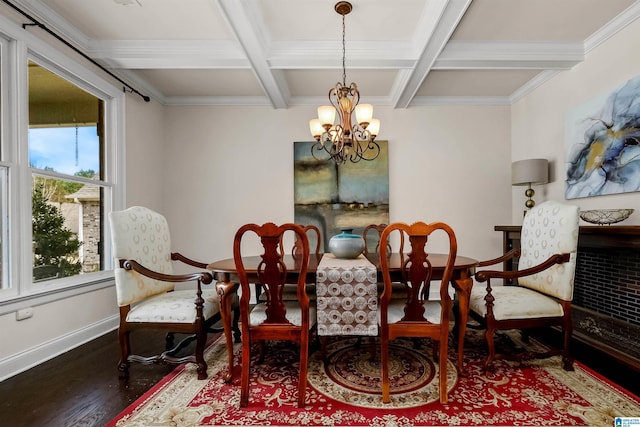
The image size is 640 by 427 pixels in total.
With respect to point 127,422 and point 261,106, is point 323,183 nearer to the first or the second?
point 261,106

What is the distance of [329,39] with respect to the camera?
2.89m

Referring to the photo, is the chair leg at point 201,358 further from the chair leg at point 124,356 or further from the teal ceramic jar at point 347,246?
the teal ceramic jar at point 347,246

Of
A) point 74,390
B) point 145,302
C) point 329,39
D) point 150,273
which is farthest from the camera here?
point 329,39

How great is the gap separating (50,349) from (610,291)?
14.6 feet

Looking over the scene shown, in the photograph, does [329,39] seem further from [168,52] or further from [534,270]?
[534,270]

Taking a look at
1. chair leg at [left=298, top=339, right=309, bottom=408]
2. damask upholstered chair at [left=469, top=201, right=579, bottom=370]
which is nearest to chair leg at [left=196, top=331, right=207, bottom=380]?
chair leg at [left=298, top=339, right=309, bottom=408]

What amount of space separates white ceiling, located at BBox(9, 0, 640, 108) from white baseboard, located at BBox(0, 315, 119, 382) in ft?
7.97

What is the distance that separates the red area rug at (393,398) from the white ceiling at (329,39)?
2511mm

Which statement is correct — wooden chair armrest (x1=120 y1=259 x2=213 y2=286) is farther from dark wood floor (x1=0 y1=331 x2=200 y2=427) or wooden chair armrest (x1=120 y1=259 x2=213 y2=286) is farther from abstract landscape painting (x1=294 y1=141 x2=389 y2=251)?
abstract landscape painting (x1=294 y1=141 x2=389 y2=251)

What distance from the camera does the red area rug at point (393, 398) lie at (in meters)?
1.66

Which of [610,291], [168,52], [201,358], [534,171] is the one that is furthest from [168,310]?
[534,171]

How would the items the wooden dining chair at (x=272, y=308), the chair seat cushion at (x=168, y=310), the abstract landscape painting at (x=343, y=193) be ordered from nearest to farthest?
the wooden dining chair at (x=272, y=308) → the chair seat cushion at (x=168, y=310) → the abstract landscape painting at (x=343, y=193)

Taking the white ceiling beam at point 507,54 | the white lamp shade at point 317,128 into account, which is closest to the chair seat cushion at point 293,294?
the white lamp shade at point 317,128

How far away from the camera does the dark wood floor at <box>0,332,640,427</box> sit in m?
1.69
